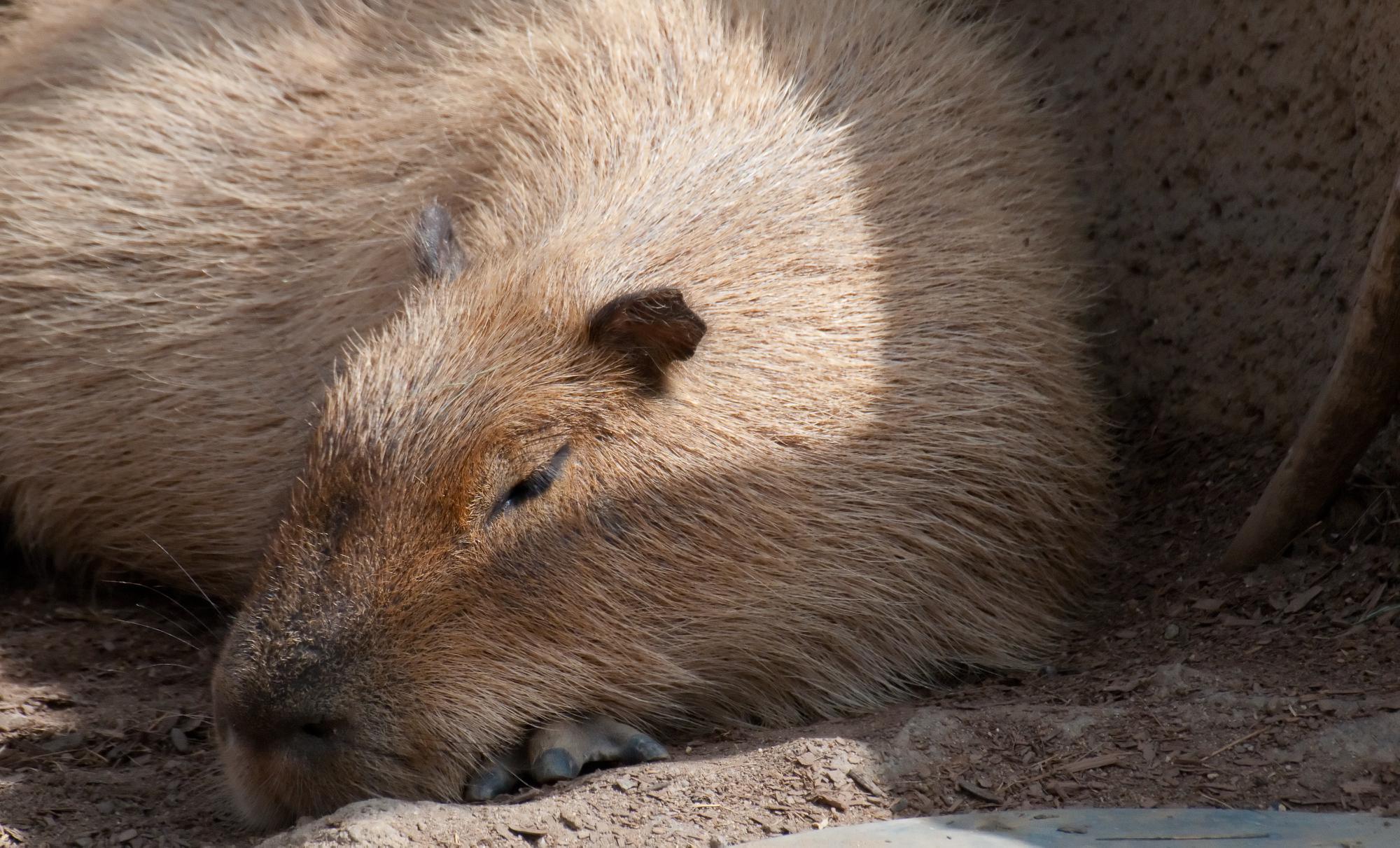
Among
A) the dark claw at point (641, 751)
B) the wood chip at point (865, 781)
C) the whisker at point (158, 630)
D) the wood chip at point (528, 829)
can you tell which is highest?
the wood chip at point (865, 781)

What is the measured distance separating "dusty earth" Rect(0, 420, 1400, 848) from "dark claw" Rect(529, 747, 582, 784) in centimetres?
9

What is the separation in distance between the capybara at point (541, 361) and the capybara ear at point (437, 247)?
0.04 ft

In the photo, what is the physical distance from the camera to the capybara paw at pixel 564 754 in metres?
3.41

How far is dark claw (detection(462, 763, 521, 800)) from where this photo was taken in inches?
133

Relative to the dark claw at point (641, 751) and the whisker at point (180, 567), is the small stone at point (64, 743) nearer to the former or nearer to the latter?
the whisker at point (180, 567)

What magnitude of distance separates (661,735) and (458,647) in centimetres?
63

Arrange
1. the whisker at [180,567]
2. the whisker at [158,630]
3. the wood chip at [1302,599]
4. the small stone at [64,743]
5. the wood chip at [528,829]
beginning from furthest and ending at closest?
1. the whisker at [158,630]
2. the whisker at [180,567]
3. the small stone at [64,743]
4. the wood chip at [1302,599]
5. the wood chip at [528,829]

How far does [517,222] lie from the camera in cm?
416

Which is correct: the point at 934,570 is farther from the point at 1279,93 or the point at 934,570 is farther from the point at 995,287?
the point at 1279,93

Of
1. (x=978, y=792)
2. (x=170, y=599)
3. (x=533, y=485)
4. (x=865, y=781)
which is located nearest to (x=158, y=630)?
(x=170, y=599)

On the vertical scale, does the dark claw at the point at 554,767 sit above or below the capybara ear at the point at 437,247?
below

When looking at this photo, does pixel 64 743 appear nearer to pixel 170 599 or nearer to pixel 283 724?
pixel 170 599

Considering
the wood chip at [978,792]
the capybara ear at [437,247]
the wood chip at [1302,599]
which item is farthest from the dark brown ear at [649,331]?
the wood chip at [1302,599]

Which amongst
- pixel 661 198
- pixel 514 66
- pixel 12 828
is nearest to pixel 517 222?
pixel 661 198
